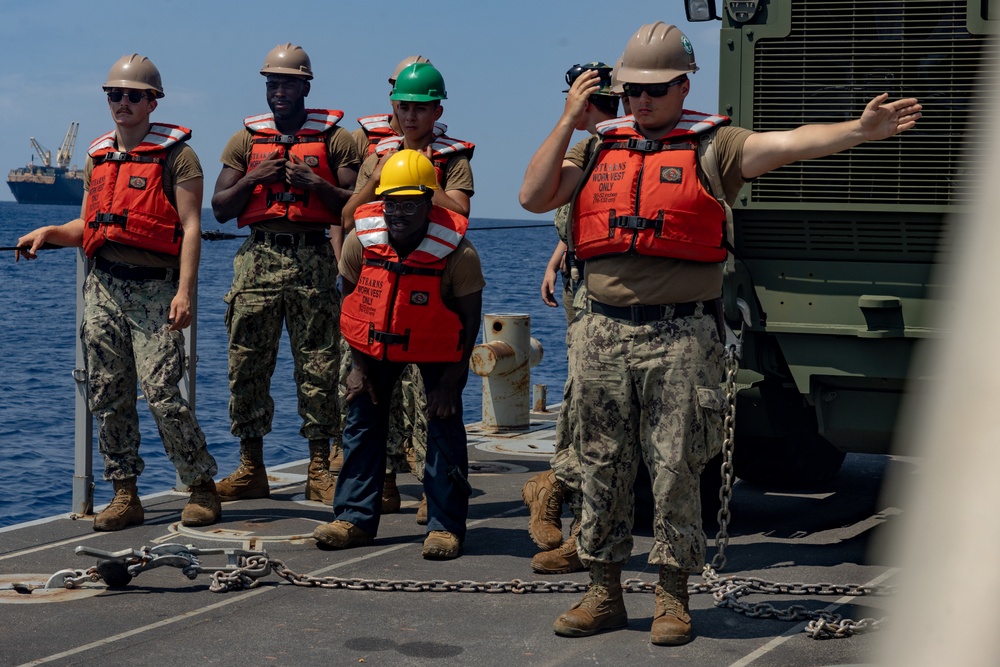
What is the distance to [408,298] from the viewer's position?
19.1 feet

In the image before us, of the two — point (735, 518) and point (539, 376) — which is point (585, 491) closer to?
point (735, 518)

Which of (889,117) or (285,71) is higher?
(285,71)

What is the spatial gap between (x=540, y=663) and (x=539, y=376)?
2540 centimetres

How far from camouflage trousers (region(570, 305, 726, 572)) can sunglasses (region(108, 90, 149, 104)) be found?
2.86m

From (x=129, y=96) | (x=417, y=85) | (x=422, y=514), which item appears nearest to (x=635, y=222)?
(x=417, y=85)

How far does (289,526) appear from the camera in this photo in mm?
6625

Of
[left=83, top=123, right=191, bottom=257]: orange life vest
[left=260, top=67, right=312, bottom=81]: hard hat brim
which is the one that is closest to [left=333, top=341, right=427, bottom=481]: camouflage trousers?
[left=83, top=123, right=191, bottom=257]: orange life vest

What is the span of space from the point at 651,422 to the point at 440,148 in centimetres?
236

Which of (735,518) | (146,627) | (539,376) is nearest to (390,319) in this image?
(146,627)

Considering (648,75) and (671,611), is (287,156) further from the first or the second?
(671,611)

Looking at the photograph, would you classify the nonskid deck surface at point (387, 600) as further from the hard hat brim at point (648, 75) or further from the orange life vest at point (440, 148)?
the hard hat brim at point (648, 75)

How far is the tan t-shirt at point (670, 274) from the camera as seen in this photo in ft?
15.2

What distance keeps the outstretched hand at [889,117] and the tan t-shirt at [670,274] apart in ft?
1.89

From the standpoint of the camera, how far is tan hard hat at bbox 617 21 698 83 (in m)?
4.59
